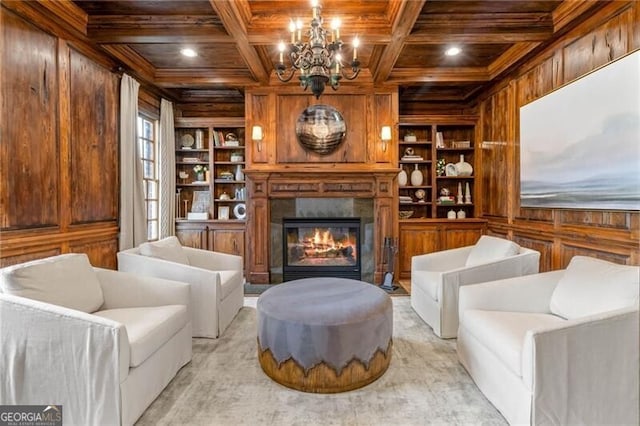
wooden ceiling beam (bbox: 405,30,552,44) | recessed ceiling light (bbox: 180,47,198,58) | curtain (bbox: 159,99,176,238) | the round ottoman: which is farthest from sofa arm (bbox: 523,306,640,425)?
curtain (bbox: 159,99,176,238)

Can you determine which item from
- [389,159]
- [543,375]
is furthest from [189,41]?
[543,375]

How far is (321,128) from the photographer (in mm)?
4645

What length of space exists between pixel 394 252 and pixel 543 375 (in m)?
3.09

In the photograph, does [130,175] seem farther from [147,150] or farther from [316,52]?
[316,52]

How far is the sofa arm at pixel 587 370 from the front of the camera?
1.63 meters

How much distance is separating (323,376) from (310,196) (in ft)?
9.55

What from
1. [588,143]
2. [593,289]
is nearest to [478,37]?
[588,143]

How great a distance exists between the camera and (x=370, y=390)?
2.15 metres

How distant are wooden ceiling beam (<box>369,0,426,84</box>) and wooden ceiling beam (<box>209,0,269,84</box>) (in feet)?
4.59

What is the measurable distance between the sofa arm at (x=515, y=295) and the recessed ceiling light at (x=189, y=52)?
12.6 ft

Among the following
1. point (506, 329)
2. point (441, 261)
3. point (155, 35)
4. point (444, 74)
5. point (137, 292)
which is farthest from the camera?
point (444, 74)

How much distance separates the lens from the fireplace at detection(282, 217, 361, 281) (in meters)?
4.80

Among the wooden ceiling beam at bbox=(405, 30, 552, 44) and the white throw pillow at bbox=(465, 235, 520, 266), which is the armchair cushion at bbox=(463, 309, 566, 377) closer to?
the white throw pillow at bbox=(465, 235, 520, 266)

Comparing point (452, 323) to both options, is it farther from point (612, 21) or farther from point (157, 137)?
point (157, 137)
